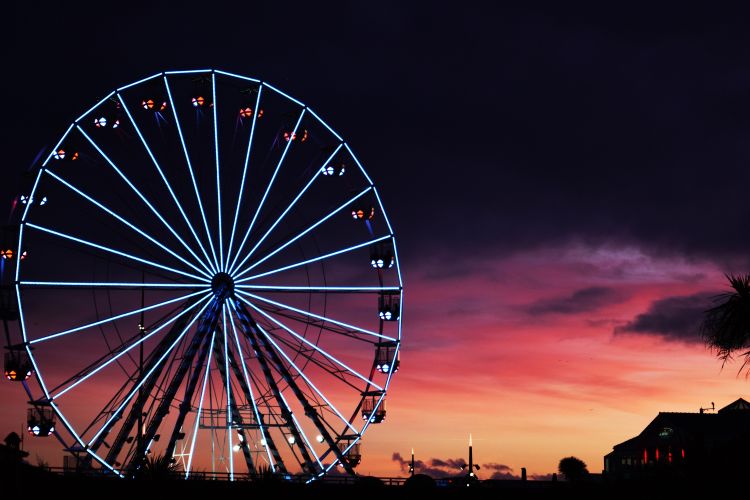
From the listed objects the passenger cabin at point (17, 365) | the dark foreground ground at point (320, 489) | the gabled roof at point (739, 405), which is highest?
the gabled roof at point (739, 405)

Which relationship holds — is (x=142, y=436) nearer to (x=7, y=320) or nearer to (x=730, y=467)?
(x=7, y=320)

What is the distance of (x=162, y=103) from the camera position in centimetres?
5366

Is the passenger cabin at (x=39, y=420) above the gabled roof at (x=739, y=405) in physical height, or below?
below

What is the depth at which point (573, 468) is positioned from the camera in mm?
70312

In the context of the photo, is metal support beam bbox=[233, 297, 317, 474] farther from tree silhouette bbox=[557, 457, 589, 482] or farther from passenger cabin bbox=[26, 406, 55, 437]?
tree silhouette bbox=[557, 457, 589, 482]

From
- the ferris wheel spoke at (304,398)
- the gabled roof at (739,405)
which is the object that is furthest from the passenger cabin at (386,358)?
the gabled roof at (739,405)

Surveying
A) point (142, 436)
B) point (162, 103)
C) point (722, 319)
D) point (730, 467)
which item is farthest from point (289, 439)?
point (722, 319)

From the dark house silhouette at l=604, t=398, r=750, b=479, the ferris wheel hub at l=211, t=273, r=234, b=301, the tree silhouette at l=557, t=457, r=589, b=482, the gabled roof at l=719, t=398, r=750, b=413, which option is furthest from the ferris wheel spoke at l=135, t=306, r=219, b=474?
the gabled roof at l=719, t=398, r=750, b=413

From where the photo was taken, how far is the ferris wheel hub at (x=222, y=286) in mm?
50500

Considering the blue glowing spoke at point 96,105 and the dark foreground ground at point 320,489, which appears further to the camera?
the blue glowing spoke at point 96,105

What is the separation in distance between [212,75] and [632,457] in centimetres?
6915

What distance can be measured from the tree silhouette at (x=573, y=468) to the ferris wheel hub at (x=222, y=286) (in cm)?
2900

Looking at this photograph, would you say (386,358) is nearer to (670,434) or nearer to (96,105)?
(96,105)

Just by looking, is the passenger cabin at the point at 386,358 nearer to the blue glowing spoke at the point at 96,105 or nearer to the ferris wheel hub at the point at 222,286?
the ferris wheel hub at the point at 222,286
